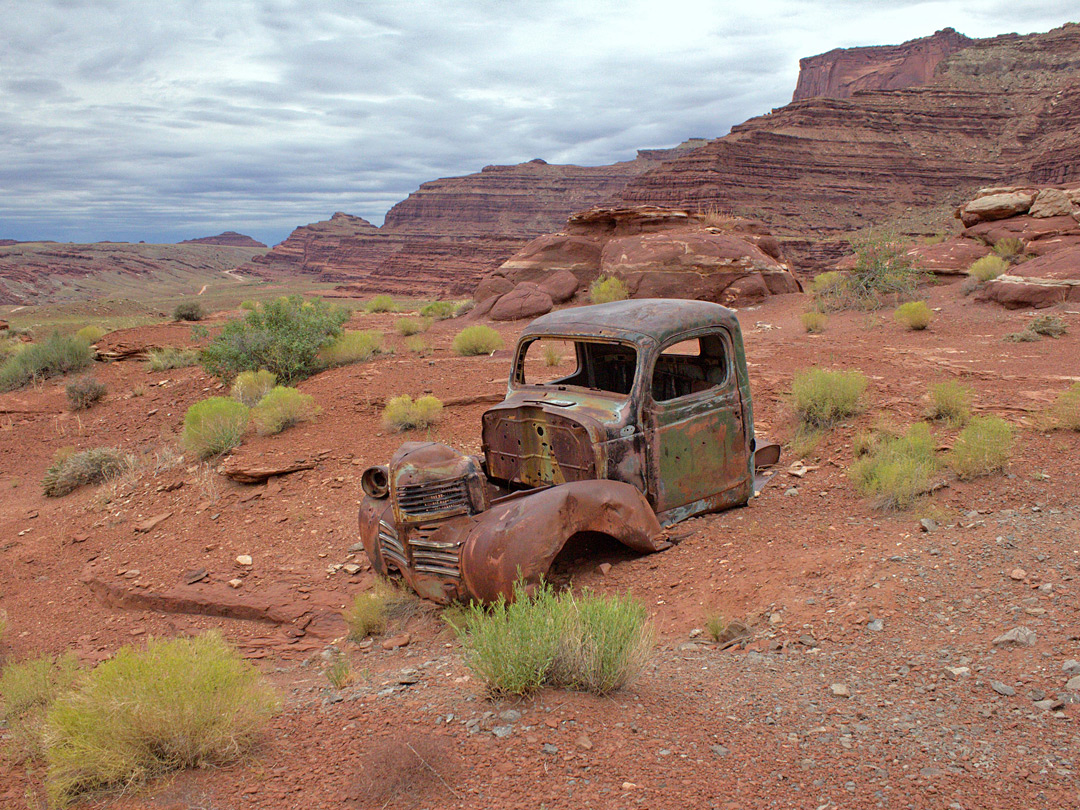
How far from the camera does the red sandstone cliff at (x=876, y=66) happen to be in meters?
97.6

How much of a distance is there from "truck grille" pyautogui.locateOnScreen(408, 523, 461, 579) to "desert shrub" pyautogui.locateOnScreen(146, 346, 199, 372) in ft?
41.4

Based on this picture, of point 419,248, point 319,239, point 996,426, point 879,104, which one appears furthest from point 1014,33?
point 319,239

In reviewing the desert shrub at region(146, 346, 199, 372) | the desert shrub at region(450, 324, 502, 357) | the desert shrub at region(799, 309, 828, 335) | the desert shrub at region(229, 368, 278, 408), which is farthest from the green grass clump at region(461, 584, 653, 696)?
the desert shrub at region(146, 346, 199, 372)

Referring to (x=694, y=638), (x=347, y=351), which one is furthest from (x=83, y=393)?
(x=694, y=638)

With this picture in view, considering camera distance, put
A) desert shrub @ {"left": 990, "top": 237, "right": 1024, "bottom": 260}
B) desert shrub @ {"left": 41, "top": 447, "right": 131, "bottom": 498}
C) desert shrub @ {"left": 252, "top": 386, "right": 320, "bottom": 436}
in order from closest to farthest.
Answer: desert shrub @ {"left": 41, "top": 447, "right": 131, "bottom": 498}, desert shrub @ {"left": 252, "top": 386, "right": 320, "bottom": 436}, desert shrub @ {"left": 990, "top": 237, "right": 1024, "bottom": 260}

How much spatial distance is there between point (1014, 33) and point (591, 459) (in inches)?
3775

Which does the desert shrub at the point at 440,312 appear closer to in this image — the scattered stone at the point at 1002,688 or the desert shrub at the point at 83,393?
the desert shrub at the point at 83,393

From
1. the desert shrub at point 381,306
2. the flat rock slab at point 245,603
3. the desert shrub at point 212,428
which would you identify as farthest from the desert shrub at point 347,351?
the desert shrub at point 381,306

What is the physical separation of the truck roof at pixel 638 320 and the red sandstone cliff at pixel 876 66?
4067 inches

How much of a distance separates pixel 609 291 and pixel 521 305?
2613 millimetres

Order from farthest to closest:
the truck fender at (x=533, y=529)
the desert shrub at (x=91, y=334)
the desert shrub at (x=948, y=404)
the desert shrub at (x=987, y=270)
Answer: the desert shrub at (x=91, y=334) < the desert shrub at (x=987, y=270) < the desert shrub at (x=948, y=404) < the truck fender at (x=533, y=529)

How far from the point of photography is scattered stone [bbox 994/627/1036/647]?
324 centimetres

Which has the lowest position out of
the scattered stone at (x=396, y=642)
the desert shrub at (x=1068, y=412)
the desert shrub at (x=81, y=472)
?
the scattered stone at (x=396, y=642)

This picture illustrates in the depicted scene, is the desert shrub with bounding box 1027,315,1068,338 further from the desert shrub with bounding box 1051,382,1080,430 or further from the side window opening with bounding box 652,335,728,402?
the side window opening with bounding box 652,335,728,402
